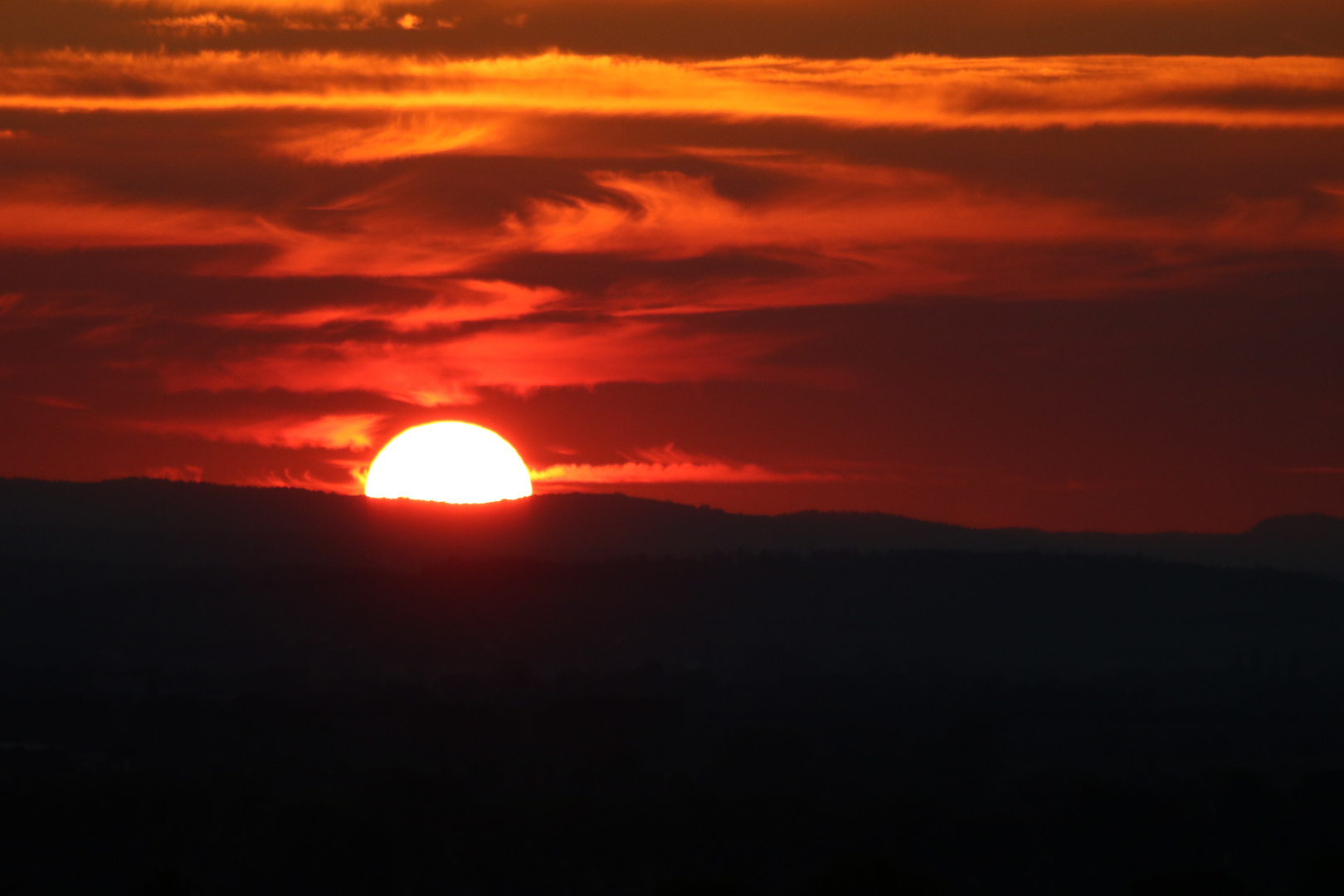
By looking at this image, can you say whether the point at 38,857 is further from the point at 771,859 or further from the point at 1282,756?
the point at 1282,756

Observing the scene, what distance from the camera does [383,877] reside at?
76625 mm

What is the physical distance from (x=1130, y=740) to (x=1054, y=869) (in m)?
78.2

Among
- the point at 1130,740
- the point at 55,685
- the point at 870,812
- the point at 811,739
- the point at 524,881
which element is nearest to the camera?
the point at 524,881

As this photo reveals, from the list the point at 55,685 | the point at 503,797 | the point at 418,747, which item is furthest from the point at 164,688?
the point at 503,797

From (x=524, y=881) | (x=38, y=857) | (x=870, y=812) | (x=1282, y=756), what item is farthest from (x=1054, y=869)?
(x=1282, y=756)

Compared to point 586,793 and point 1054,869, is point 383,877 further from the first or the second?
point 1054,869

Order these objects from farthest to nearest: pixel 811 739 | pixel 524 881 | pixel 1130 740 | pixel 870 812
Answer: pixel 1130 740, pixel 811 739, pixel 870 812, pixel 524 881

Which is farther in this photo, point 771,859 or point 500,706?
point 500,706

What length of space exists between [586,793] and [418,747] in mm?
25006

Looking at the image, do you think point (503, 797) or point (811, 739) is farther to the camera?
point (811, 739)

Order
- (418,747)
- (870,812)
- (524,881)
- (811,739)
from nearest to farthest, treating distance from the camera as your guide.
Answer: (524,881) → (870,812) → (418,747) → (811,739)

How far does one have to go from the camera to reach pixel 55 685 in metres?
164

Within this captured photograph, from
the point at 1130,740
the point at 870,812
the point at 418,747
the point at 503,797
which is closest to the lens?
the point at 870,812

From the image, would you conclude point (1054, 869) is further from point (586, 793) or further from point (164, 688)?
point (164, 688)
